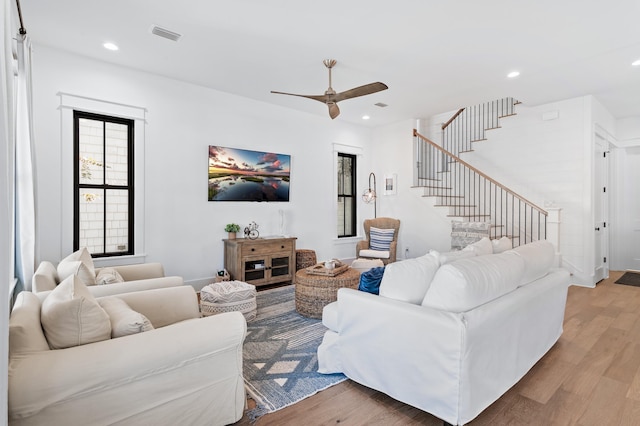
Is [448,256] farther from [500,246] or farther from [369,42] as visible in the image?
[369,42]

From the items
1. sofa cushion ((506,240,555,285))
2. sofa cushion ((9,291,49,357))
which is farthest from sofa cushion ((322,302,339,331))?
sofa cushion ((9,291,49,357))

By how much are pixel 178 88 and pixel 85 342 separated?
4.05m

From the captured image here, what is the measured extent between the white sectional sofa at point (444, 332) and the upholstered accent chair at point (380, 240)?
350 cm

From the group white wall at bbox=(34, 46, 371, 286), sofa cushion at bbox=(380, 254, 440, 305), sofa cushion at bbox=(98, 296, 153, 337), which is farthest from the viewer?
white wall at bbox=(34, 46, 371, 286)

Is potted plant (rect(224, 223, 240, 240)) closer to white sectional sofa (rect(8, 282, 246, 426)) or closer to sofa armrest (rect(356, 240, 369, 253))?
sofa armrest (rect(356, 240, 369, 253))

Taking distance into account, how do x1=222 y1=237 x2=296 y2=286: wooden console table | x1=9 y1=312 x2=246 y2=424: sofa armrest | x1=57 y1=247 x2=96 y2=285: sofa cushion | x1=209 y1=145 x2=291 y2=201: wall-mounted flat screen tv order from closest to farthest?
x1=9 y1=312 x2=246 y2=424: sofa armrest → x1=57 y1=247 x2=96 y2=285: sofa cushion → x1=222 y1=237 x2=296 y2=286: wooden console table → x1=209 y1=145 x2=291 y2=201: wall-mounted flat screen tv

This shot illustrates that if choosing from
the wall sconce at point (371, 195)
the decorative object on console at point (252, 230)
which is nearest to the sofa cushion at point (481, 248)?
A: the decorative object on console at point (252, 230)

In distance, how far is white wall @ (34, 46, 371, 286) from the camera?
3816mm

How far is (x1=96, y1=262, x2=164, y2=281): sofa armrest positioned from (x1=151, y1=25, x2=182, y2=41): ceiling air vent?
95.9 inches

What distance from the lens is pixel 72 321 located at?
1.53 meters

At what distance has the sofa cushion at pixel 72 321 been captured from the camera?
1521 mm

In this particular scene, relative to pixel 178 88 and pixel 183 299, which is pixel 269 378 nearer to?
pixel 183 299

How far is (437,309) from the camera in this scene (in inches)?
75.7

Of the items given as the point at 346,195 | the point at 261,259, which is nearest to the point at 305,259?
the point at 261,259
